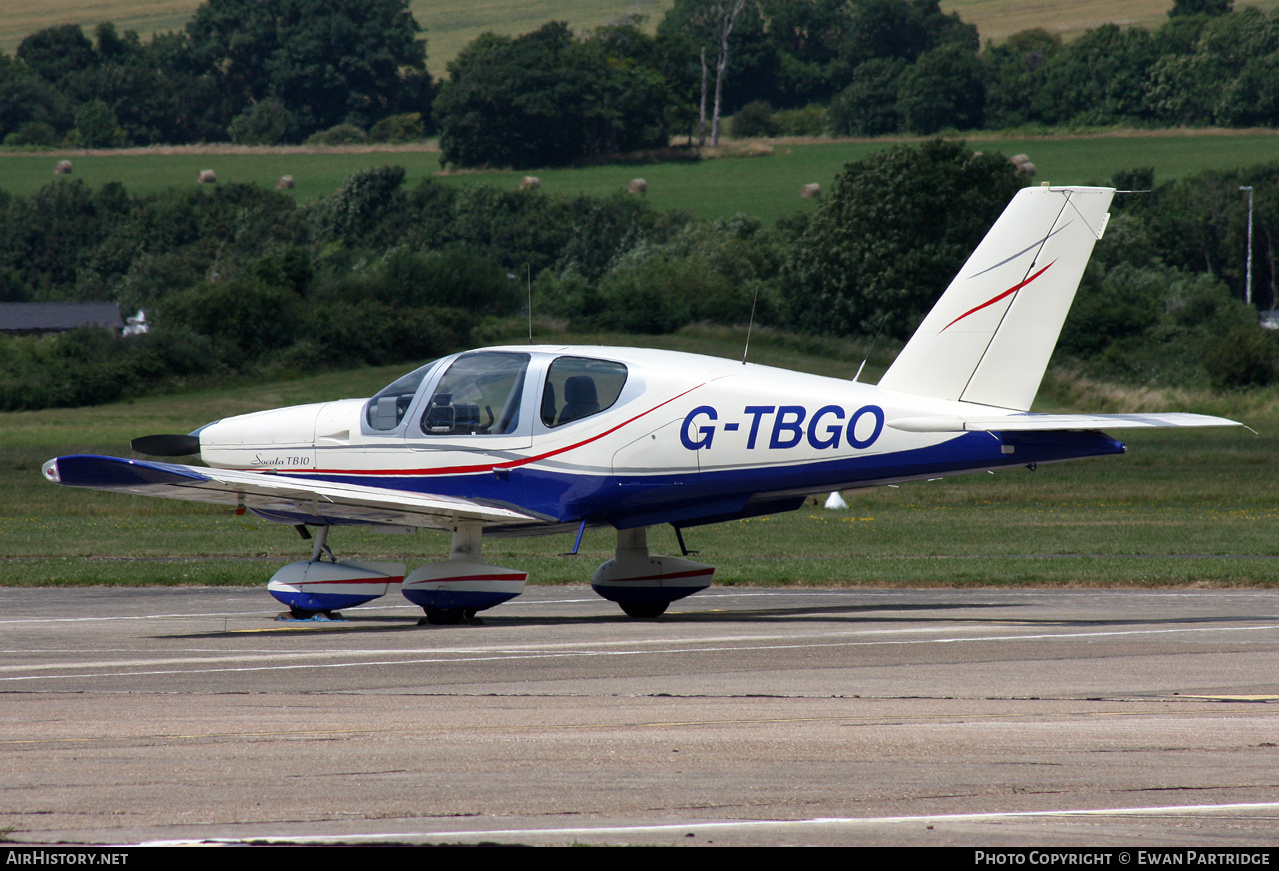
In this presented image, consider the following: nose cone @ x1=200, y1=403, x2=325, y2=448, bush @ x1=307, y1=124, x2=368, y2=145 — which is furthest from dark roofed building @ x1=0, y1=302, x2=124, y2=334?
nose cone @ x1=200, y1=403, x2=325, y2=448

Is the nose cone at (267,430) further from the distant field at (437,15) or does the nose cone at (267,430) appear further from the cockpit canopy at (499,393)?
the distant field at (437,15)

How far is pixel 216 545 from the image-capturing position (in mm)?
23922

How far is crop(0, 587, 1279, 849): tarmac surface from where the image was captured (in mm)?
5992

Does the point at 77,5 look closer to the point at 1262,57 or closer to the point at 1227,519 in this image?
the point at 1262,57

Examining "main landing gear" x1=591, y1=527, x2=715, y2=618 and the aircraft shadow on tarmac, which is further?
"main landing gear" x1=591, y1=527, x2=715, y2=618

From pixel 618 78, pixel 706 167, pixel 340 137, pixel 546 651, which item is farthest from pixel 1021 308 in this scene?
pixel 340 137

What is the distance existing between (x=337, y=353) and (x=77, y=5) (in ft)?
421

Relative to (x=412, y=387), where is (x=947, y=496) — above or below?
below

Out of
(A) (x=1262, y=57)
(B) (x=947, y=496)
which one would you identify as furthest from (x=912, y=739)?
(A) (x=1262, y=57)

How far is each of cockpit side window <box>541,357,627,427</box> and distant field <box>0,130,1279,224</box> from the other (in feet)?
264

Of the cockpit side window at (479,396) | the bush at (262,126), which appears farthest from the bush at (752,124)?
the cockpit side window at (479,396)

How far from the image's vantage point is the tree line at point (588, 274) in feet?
199

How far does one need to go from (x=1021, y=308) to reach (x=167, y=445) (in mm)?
8787

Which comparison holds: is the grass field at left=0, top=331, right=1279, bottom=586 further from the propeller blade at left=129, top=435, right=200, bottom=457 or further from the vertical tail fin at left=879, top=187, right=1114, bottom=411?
the vertical tail fin at left=879, top=187, right=1114, bottom=411
